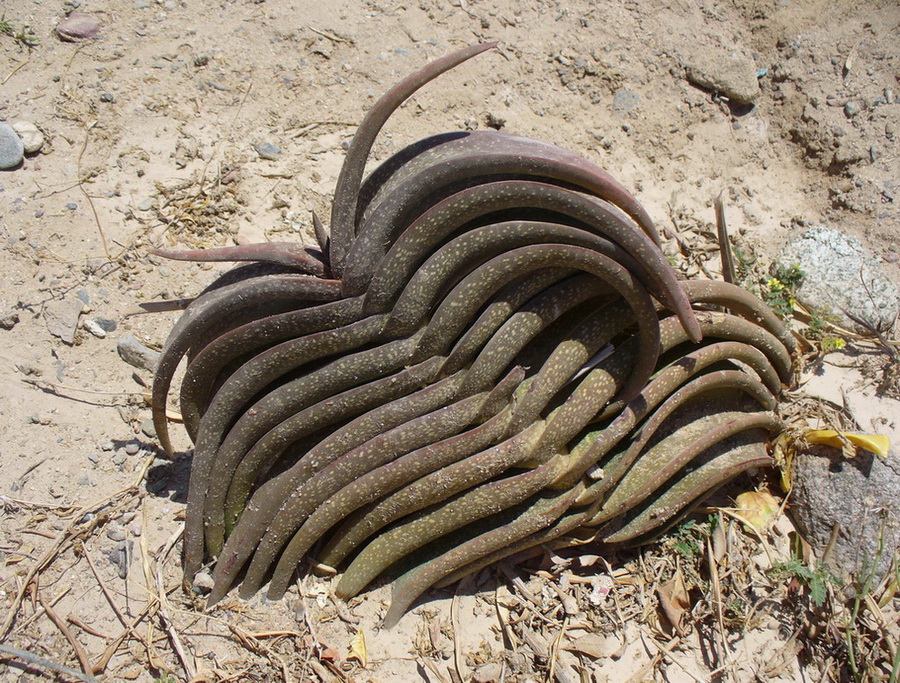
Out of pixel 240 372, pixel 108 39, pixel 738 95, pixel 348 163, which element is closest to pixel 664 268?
pixel 348 163

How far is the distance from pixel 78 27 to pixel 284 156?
1.88 m

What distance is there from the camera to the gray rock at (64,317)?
3580mm

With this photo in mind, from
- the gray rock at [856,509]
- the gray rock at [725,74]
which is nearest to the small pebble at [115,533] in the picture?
the gray rock at [856,509]

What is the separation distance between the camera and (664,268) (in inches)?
89.4

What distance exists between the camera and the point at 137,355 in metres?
3.55

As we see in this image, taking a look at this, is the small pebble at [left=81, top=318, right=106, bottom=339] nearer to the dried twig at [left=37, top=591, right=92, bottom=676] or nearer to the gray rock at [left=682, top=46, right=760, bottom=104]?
the dried twig at [left=37, top=591, right=92, bottom=676]

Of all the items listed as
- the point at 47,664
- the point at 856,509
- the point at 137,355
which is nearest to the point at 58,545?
the point at 47,664

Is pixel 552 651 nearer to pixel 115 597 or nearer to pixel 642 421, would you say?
pixel 642 421

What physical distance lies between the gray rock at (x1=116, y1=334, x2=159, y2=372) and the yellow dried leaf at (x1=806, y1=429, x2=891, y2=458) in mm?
3239

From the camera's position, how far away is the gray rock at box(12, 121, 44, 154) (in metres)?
4.18

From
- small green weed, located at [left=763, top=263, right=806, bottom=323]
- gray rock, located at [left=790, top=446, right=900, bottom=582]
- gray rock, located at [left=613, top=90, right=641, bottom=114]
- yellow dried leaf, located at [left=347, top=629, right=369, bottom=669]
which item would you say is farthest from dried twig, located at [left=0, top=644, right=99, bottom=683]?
gray rock, located at [left=613, top=90, right=641, bottom=114]

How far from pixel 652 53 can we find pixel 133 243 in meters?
3.57

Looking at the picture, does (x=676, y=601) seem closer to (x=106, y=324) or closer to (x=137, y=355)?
(x=137, y=355)

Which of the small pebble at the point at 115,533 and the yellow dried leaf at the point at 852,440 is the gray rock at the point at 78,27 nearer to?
the small pebble at the point at 115,533
